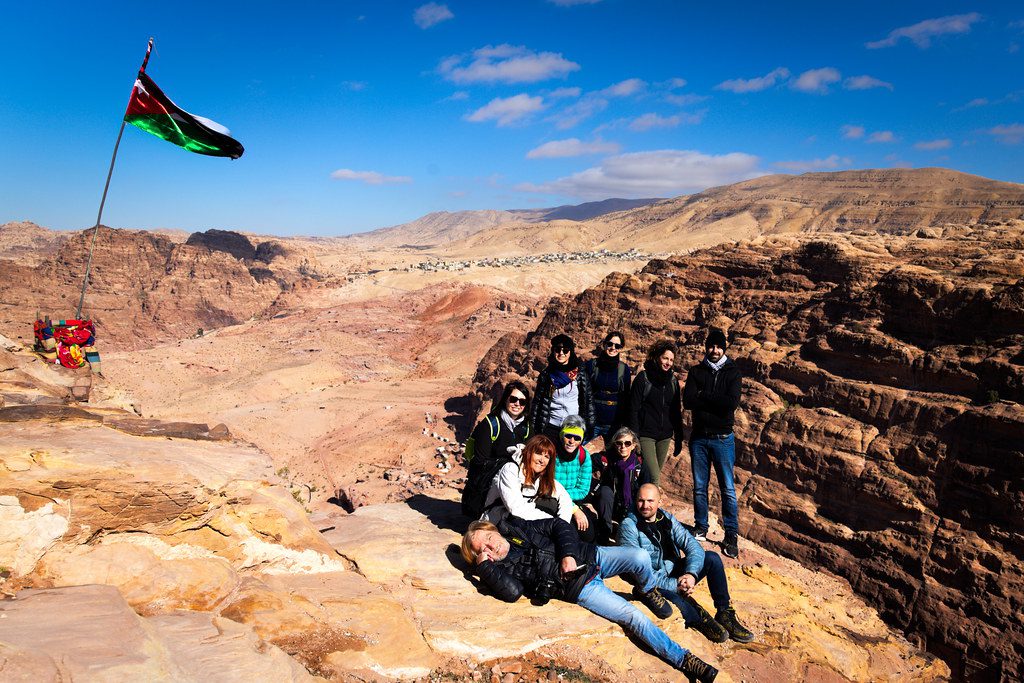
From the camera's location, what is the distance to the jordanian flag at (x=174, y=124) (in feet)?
28.7

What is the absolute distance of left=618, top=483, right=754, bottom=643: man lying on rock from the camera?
15.7 ft

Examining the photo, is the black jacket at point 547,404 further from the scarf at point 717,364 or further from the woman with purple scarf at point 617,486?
the scarf at point 717,364

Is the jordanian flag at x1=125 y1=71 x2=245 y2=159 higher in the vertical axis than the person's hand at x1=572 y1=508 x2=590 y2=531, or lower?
higher

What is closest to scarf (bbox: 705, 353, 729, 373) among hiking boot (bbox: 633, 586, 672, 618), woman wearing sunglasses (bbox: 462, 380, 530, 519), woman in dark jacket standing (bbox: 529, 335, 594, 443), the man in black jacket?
the man in black jacket

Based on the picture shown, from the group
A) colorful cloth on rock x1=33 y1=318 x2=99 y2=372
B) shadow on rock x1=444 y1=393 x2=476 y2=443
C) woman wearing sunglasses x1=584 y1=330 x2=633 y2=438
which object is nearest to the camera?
woman wearing sunglasses x1=584 y1=330 x2=633 y2=438

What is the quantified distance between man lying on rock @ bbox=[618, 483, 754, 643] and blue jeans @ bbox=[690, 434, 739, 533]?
1.42 metres

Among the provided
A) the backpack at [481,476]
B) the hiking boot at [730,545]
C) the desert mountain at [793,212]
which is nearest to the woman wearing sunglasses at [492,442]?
the backpack at [481,476]

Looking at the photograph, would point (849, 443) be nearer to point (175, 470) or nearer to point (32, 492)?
point (175, 470)

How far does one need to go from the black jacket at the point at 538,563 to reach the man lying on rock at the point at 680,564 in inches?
23.2

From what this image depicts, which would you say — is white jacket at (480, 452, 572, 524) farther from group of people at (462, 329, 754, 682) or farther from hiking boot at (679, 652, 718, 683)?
hiking boot at (679, 652, 718, 683)

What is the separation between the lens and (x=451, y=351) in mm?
25422

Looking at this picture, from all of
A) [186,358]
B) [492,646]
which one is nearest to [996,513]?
[492,646]

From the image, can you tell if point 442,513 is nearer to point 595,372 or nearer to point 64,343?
point 595,372

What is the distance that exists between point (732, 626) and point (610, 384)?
2.61 meters
